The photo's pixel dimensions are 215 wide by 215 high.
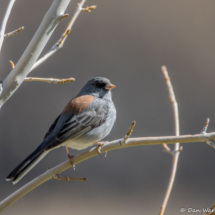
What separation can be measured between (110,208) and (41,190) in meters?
0.97

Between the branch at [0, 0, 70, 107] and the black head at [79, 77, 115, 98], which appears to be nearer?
the branch at [0, 0, 70, 107]

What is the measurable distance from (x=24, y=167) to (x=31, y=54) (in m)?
0.70

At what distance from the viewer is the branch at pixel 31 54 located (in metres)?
1.25

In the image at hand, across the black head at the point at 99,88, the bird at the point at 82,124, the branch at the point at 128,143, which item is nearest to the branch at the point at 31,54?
the branch at the point at 128,143

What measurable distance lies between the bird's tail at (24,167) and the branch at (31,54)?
54 centimetres

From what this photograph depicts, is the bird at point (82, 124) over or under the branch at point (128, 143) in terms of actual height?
over

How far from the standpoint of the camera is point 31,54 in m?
1.26

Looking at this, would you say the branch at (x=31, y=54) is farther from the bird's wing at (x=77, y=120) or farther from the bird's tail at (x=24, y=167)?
the bird's wing at (x=77, y=120)

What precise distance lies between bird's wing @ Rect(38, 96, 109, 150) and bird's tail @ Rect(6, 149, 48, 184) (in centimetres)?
16

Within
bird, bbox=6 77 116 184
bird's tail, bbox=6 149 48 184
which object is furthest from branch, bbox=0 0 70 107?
bird, bbox=6 77 116 184

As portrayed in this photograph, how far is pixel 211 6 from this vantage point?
502 cm

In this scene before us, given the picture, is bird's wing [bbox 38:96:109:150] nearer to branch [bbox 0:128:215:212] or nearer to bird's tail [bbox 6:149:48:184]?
bird's tail [bbox 6:149:48:184]

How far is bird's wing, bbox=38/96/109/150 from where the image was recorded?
6.83ft

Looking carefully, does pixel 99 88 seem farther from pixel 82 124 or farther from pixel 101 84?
pixel 82 124
